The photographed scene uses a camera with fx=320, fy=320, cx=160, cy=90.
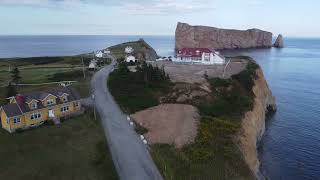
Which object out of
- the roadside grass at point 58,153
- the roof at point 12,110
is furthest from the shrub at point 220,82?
the roof at point 12,110

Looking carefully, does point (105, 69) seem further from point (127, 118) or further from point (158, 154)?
point (158, 154)

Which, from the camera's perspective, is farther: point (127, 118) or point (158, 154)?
point (127, 118)

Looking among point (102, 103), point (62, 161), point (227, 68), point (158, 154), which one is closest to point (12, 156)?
point (62, 161)

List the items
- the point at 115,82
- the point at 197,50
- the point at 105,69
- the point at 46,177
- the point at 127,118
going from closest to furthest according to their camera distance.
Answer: the point at 46,177
the point at 127,118
the point at 115,82
the point at 105,69
the point at 197,50

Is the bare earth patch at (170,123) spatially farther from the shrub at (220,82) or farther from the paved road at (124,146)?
the shrub at (220,82)

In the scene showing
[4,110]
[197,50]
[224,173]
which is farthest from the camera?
[197,50]

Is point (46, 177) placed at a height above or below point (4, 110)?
below
